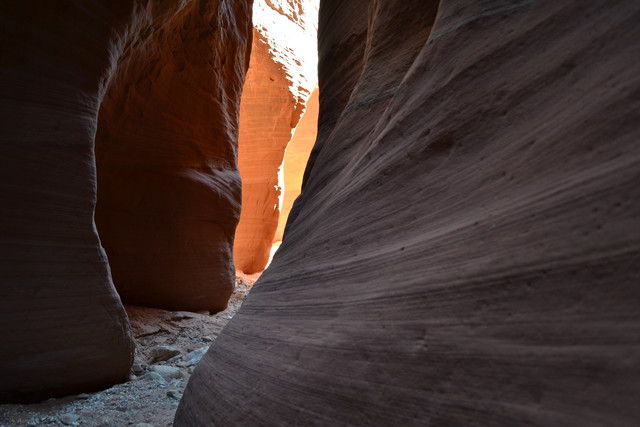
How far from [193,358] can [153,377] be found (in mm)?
491

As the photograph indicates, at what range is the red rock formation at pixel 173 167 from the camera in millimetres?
4332

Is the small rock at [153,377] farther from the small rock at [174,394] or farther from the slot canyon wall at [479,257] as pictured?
the slot canyon wall at [479,257]

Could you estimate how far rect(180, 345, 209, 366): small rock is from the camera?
324 cm

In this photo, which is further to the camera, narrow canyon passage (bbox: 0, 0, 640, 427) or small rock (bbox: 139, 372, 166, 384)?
small rock (bbox: 139, 372, 166, 384)

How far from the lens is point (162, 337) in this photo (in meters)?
3.98

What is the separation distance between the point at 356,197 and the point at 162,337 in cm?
308

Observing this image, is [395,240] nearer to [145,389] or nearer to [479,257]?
[479,257]

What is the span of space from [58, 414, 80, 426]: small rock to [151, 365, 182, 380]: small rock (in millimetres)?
737

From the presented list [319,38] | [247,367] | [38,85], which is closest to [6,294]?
[38,85]

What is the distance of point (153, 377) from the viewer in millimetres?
2873

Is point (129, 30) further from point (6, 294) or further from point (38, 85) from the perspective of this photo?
point (6, 294)

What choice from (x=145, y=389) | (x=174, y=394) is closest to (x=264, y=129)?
(x=145, y=389)

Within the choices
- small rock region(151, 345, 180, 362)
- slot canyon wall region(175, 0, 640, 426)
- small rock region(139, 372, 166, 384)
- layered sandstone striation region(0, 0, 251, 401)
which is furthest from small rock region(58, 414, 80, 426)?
small rock region(151, 345, 180, 362)

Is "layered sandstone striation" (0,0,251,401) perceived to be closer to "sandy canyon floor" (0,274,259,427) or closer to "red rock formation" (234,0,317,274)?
"sandy canyon floor" (0,274,259,427)
